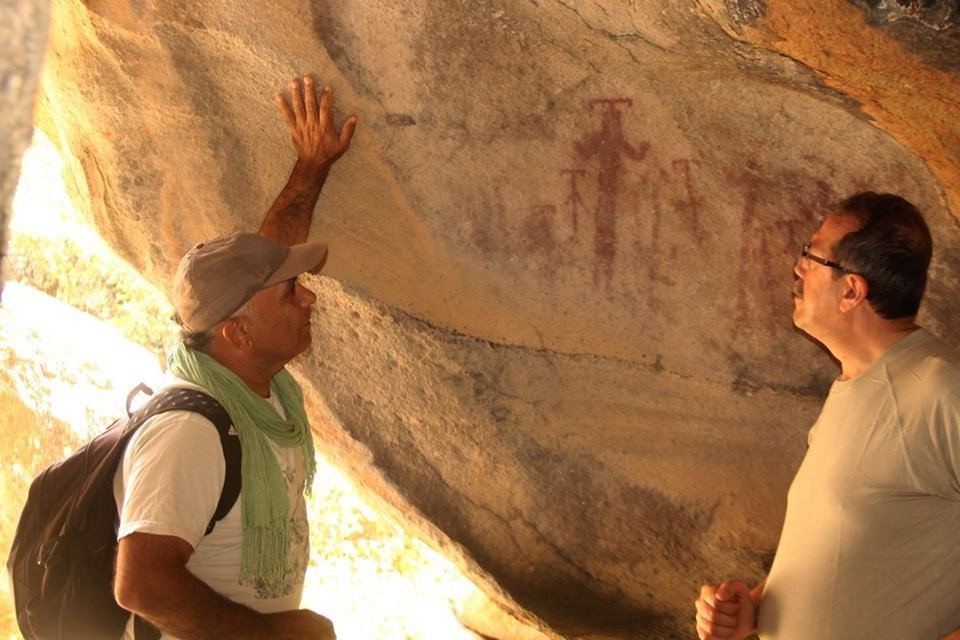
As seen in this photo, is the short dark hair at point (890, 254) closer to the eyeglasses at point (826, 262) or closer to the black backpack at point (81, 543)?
the eyeglasses at point (826, 262)

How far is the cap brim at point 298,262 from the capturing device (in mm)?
2553

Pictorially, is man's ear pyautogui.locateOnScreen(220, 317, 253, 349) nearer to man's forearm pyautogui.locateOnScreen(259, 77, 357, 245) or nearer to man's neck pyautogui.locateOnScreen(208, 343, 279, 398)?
man's neck pyautogui.locateOnScreen(208, 343, 279, 398)

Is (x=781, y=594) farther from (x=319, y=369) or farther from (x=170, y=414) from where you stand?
(x=319, y=369)

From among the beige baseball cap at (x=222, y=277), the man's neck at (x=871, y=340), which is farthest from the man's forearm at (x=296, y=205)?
the man's neck at (x=871, y=340)

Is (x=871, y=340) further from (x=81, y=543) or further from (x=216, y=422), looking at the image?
(x=81, y=543)

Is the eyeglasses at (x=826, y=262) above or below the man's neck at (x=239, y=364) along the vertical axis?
above

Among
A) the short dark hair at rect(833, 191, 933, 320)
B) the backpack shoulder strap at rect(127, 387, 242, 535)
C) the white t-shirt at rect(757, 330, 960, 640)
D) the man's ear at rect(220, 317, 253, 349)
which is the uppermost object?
the short dark hair at rect(833, 191, 933, 320)

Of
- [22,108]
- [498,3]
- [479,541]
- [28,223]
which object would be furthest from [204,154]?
[28,223]

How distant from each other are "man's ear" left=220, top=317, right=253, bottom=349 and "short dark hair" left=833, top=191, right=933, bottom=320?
134 cm

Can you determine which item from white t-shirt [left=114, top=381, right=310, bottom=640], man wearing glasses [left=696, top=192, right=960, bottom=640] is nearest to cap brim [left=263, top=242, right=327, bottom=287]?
white t-shirt [left=114, top=381, right=310, bottom=640]

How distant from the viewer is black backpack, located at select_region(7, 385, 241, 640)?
2.18 m

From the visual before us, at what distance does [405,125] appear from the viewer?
340 cm

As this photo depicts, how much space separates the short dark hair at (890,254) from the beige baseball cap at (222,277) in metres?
1.31

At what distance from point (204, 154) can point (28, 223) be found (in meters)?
5.35
